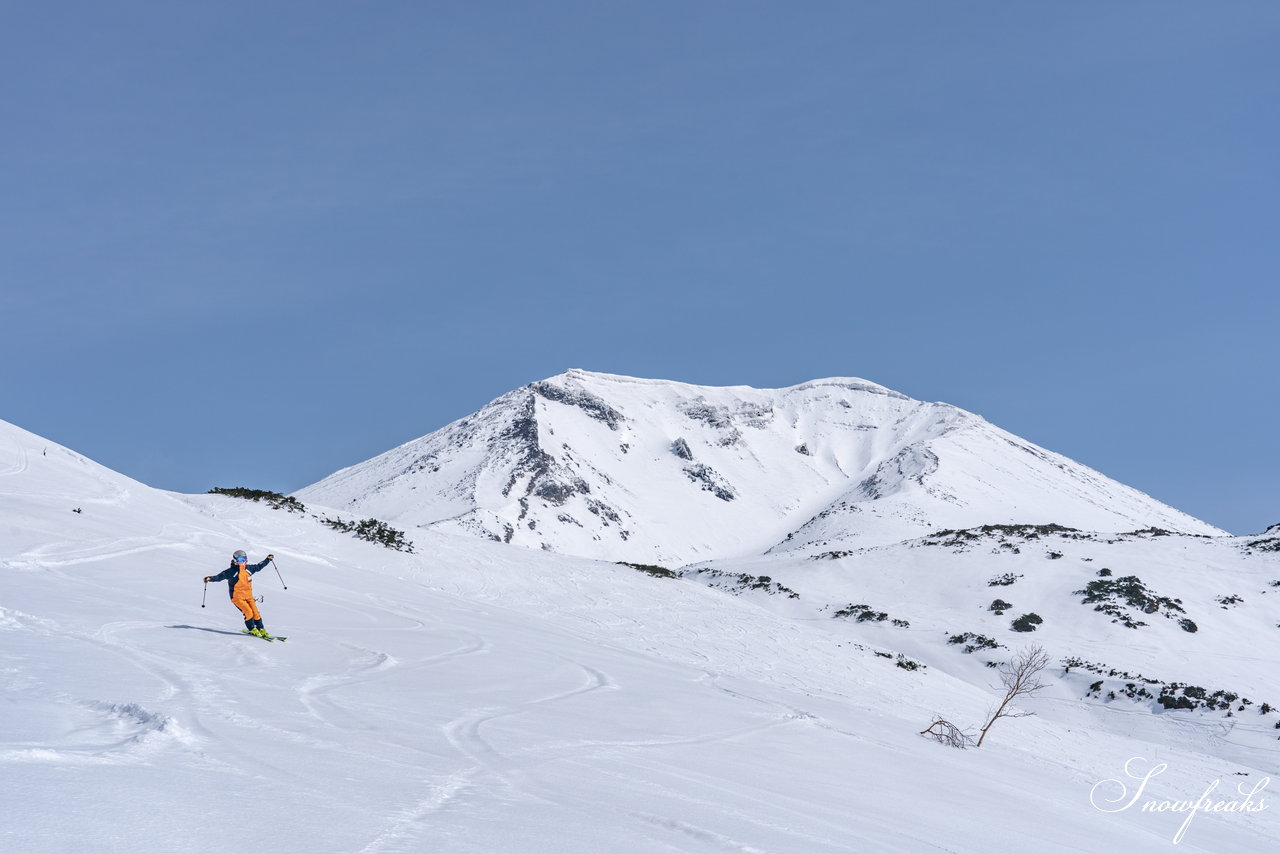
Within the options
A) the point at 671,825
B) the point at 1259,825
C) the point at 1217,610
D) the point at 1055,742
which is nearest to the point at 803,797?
the point at 671,825

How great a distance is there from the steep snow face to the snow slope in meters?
47.2

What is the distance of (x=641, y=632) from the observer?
2372 centimetres

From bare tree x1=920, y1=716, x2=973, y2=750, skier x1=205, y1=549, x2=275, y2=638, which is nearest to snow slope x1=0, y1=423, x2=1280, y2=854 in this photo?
skier x1=205, y1=549, x2=275, y2=638

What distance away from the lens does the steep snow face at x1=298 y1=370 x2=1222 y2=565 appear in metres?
98.9

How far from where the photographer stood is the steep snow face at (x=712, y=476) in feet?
324

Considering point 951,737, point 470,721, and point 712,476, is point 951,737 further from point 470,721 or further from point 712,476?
point 712,476

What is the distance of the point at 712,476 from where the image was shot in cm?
13300

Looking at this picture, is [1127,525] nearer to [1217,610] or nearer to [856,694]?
[1217,610]

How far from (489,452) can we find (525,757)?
121 meters

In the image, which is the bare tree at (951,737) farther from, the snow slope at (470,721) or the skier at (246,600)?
the skier at (246,600)

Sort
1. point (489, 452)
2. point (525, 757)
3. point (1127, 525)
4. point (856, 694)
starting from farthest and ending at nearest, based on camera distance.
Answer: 1. point (489, 452)
2. point (1127, 525)
3. point (856, 694)
4. point (525, 757)

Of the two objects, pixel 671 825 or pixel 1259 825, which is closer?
pixel 671 825

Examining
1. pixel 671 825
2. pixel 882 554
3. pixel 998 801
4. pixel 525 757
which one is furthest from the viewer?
pixel 882 554

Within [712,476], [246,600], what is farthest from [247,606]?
[712,476]
